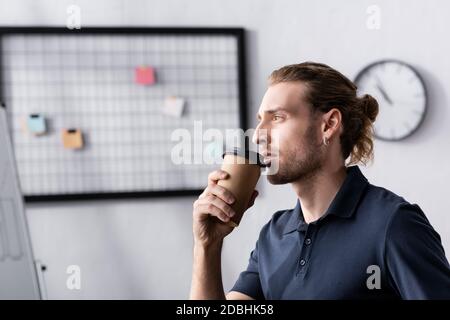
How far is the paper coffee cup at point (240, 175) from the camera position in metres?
1.14

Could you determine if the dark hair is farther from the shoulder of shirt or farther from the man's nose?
the shoulder of shirt

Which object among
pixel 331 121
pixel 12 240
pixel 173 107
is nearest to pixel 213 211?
pixel 331 121

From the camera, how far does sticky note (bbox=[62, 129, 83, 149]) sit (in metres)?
2.62

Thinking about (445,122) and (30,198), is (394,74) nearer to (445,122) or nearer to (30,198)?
(445,122)

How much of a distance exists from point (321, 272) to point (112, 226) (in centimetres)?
159

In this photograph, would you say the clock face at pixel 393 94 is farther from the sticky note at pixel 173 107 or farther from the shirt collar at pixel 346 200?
the shirt collar at pixel 346 200

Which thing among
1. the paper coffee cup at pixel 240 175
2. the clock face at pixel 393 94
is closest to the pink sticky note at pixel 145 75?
the clock face at pixel 393 94

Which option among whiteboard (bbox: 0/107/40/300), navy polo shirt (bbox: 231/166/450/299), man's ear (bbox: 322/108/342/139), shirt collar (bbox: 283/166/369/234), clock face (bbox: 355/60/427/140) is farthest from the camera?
clock face (bbox: 355/60/427/140)

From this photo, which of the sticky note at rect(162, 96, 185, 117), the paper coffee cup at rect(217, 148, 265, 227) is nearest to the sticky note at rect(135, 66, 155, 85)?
the sticky note at rect(162, 96, 185, 117)

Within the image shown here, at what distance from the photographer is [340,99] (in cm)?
147

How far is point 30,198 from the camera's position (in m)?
2.62

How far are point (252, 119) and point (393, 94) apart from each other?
25.6 inches

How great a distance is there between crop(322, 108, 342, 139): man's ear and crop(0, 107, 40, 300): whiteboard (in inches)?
44.4

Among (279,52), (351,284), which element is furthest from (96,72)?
(351,284)
